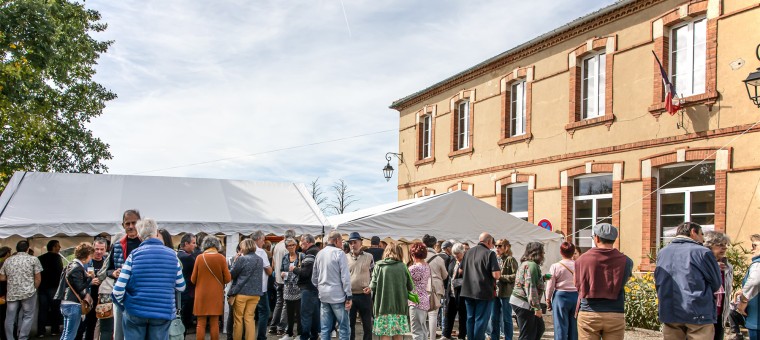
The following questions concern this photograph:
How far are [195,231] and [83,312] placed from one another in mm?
4213

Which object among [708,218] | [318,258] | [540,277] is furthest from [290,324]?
[708,218]

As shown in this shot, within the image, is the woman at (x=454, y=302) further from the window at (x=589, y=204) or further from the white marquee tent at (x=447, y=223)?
the window at (x=589, y=204)

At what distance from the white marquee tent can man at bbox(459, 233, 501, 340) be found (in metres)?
2.91

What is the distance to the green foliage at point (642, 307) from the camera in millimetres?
11266

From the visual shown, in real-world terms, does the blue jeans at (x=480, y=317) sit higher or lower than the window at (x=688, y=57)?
lower

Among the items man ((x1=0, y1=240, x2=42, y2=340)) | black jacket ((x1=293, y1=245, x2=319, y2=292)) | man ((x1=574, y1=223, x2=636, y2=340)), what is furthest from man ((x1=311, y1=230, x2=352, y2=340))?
man ((x1=0, y1=240, x2=42, y2=340))

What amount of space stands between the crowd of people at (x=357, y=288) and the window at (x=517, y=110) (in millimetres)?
7781

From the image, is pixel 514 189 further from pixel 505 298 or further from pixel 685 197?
pixel 505 298

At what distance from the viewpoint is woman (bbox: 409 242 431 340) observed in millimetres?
8773

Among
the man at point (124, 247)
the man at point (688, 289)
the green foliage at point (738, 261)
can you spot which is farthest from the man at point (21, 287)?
the green foliage at point (738, 261)

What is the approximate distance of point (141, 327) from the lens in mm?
5965

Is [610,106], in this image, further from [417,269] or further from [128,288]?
[128,288]

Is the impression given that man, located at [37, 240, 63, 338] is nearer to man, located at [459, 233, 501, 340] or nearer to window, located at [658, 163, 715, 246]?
man, located at [459, 233, 501, 340]

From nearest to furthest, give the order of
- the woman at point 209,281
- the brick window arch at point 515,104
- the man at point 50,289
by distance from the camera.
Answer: the woman at point 209,281 < the man at point 50,289 < the brick window arch at point 515,104
